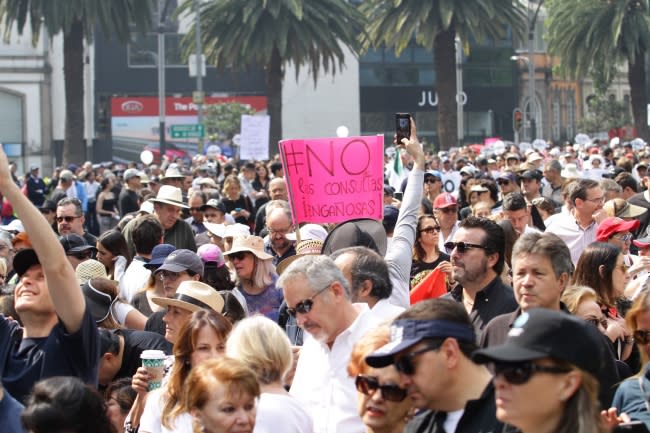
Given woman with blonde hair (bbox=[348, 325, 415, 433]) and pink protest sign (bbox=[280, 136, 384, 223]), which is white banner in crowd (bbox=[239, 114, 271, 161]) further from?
woman with blonde hair (bbox=[348, 325, 415, 433])

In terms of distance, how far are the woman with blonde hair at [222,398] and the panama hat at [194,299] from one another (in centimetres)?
195

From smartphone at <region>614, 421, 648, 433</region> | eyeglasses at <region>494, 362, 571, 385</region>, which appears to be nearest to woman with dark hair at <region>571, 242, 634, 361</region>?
smartphone at <region>614, 421, 648, 433</region>

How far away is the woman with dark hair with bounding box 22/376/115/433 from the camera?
4.39 m

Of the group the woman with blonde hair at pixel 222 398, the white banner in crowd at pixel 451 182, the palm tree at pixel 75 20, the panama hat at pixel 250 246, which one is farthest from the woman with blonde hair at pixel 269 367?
the palm tree at pixel 75 20

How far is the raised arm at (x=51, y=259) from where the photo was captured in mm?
4902

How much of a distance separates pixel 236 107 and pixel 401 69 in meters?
13.8

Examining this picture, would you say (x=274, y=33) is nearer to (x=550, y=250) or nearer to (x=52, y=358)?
(x=550, y=250)

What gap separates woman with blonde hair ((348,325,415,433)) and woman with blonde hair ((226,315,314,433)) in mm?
566

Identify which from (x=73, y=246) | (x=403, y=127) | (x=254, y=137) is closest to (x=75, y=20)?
(x=254, y=137)

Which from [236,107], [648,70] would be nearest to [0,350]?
[236,107]

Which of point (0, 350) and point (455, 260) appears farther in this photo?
point (455, 260)

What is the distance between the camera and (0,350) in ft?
17.8

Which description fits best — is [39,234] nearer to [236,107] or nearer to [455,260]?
[455,260]

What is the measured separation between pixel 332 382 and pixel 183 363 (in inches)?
27.2
